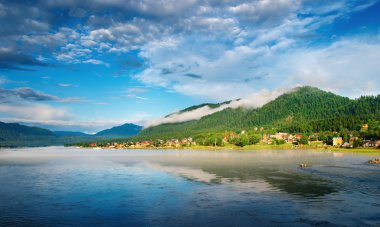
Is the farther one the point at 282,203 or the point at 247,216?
the point at 282,203

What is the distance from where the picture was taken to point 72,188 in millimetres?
59656

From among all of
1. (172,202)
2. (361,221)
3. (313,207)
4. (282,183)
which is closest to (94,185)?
(172,202)

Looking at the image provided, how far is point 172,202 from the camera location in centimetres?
4584

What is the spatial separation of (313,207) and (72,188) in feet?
135

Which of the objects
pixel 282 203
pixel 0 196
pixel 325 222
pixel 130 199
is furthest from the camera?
pixel 0 196

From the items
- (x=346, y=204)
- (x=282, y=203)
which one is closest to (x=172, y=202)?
(x=282, y=203)

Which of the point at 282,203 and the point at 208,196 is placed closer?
the point at 282,203

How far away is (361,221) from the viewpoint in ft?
112

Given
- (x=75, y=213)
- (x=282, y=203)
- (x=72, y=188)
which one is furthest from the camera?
(x=72, y=188)

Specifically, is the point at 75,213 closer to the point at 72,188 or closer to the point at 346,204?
the point at 72,188

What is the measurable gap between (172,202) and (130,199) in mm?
6872

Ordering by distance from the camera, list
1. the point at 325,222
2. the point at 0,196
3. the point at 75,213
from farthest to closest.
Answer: the point at 0,196
the point at 75,213
the point at 325,222

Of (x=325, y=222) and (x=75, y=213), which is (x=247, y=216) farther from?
(x=75, y=213)

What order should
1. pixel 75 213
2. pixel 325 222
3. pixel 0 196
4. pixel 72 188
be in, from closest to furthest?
1. pixel 325 222
2. pixel 75 213
3. pixel 0 196
4. pixel 72 188
